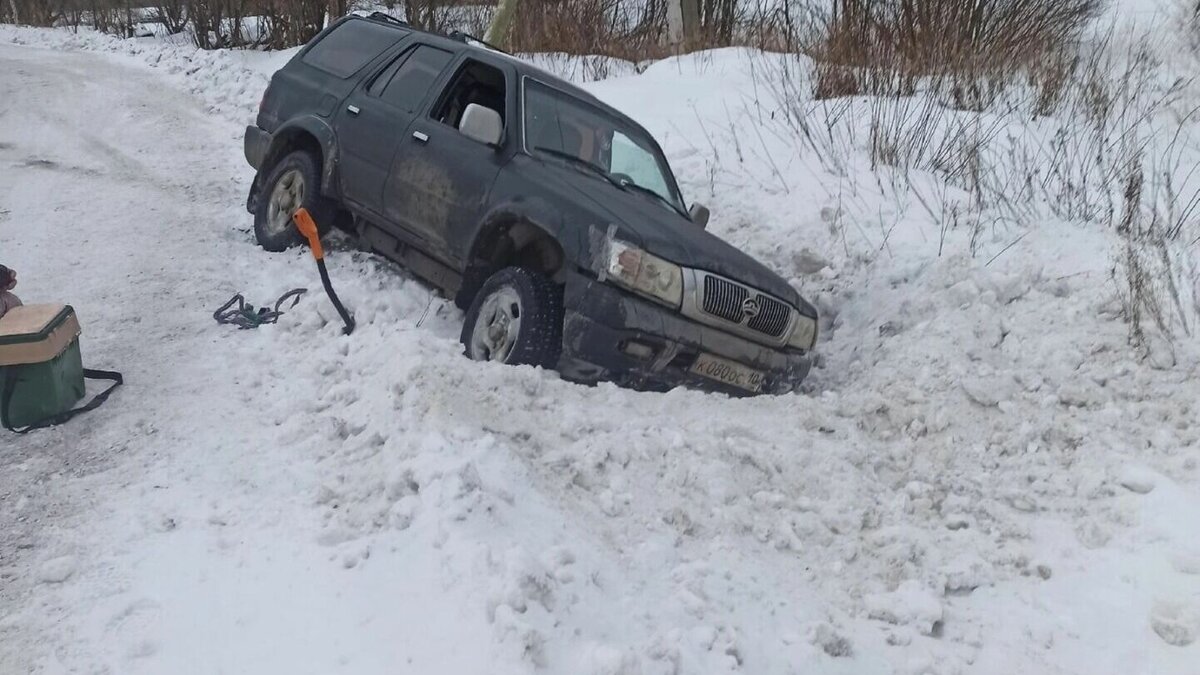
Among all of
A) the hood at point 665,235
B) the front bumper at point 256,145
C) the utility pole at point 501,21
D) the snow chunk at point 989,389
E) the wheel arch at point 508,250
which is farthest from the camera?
the utility pole at point 501,21

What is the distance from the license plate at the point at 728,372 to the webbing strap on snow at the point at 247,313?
2.58 metres

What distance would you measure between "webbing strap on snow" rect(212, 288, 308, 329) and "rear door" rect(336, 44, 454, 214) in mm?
837

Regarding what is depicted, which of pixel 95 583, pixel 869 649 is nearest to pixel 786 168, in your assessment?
pixel 869 649

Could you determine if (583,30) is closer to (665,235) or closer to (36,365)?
(665,235)

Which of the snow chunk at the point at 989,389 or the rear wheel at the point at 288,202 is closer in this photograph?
the snow chunk at the point at 989,389

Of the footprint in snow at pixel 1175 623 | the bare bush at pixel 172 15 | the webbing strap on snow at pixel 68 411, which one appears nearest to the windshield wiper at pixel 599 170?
the webbing strap on snow at pixel 68 411

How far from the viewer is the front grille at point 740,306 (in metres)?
4.97

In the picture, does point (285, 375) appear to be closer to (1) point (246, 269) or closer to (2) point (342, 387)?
(2) point (342, 387)

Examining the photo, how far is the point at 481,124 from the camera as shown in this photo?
5.35m

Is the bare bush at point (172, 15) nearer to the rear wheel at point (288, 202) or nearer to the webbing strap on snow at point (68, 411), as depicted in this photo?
the rear wheel at point (288, 202)

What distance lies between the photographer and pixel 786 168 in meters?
9.12

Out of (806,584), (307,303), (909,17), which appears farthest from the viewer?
(909,17)

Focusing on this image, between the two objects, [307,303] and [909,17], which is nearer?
[307,303]

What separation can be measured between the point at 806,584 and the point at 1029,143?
6.49 metres
